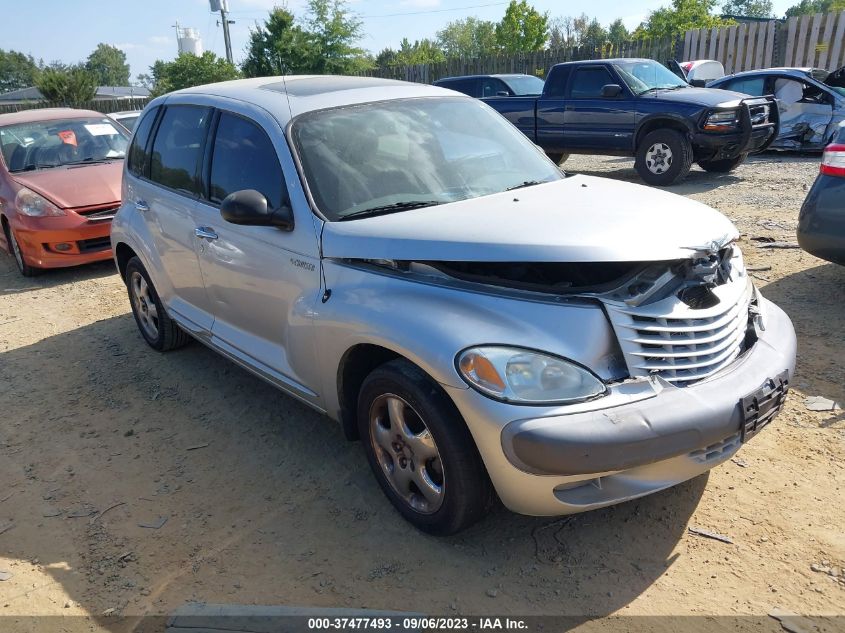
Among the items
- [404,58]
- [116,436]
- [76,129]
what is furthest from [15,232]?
[404,58]

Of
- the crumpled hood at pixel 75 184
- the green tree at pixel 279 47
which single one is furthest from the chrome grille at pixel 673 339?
the green tree at pixel 279 47

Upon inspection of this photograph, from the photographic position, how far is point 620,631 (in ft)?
8.21

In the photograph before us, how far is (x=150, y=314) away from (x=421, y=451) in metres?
3.37

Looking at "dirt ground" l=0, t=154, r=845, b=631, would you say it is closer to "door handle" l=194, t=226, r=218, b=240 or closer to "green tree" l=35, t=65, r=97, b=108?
"door handle" l=194, t=226, r=218, b=240

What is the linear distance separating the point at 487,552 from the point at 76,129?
27.0 ft

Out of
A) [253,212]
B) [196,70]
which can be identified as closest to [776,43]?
[253,212]

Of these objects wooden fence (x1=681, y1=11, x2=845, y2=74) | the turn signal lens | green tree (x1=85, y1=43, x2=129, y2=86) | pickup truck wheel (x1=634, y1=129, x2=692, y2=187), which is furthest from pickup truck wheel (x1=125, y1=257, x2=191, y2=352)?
green tree (x1=85, y1=43, x2=129, y2=86)

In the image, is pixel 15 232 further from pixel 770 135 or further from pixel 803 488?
pixel 770 135

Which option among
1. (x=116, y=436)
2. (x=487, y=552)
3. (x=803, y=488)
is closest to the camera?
(x=487, y=552)

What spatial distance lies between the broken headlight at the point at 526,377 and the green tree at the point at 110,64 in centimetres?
14357

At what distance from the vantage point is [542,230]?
291cm

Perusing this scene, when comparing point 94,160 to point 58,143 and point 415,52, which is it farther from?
point 415,52

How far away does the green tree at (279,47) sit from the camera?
2861cm

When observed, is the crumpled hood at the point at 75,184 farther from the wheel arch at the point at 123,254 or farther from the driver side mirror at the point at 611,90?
the driver side mirror at the point at 611,90
